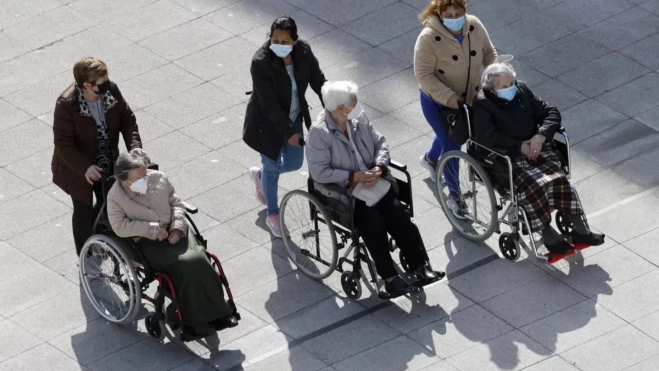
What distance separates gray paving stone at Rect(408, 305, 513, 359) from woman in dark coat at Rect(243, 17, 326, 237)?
1459mm

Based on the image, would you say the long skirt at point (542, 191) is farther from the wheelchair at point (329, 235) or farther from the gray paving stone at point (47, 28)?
the gray paving stone at point (47, 28)

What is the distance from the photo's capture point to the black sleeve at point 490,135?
33.6 ft

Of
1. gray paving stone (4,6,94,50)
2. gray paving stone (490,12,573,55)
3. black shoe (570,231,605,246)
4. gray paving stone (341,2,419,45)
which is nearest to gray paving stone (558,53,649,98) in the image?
gray paving stone (490,12,573,55)

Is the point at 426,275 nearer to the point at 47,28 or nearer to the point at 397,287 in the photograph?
the point at 397,287

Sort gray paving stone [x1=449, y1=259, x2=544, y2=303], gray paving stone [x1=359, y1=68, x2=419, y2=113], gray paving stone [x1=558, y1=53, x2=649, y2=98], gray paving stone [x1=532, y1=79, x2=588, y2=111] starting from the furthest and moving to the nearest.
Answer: gray paving stone [x1=558, y1=53, x2=649, y2=98] < gray paving stone [x1=359, y1=68, x2=419, y2=113] < gray paving stone [x1=532, y1=79, x2=588, y2=111] < gray paving stone [x1=449, y1=259, x2=544, y2=303]

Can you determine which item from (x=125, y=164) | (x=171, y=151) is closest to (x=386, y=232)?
(x=125, y=164)

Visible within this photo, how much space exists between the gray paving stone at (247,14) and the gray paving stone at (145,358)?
15.5 feet

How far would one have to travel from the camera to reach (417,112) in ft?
40.8

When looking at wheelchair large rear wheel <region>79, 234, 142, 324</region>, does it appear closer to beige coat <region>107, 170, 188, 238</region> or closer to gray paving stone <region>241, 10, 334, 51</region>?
beige coat <region>107, 170, 188, 238</region>

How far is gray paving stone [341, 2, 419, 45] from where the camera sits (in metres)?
13.7

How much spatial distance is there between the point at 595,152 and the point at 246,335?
3.49m

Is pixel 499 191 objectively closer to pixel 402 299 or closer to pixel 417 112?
pixel 402 299

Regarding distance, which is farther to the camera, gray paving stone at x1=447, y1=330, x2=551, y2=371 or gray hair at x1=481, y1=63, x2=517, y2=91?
gray hair at x1=481, y1=63, x2=517, y2=91

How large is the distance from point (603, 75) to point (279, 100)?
143 inches
